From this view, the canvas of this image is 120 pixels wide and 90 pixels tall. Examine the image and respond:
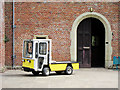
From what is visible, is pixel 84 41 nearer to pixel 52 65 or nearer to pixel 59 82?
pixel 52 65

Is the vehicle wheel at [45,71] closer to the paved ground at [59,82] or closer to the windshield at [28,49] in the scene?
the paved ground at [59,82]

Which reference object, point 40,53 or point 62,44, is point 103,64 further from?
point 40,53

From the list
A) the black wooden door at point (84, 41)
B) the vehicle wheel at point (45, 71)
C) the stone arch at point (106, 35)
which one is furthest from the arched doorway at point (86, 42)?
the vehicle wheel at point (45, 71)

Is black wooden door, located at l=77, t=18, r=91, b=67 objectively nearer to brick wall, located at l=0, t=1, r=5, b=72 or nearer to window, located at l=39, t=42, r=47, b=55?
window, located at l=39, t=42, r=47, b=55

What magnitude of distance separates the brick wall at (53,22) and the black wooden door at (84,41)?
0.80 metres

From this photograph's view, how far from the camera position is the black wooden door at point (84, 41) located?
1728 centimetres

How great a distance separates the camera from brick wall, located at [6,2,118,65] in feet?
55.0

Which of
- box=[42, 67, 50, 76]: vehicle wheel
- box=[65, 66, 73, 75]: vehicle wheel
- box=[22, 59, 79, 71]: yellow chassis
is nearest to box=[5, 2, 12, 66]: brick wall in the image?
box=[22, 59, 79, 71]: yellow chassis

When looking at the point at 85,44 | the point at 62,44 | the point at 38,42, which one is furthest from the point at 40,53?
the point at 85,44

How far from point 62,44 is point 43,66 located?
406cm

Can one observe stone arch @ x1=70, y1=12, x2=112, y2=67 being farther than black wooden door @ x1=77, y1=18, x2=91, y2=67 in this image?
No

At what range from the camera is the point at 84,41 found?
1731 centimetres

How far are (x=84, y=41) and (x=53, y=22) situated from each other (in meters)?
2.42

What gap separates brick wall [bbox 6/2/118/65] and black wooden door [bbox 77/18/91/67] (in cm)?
80
